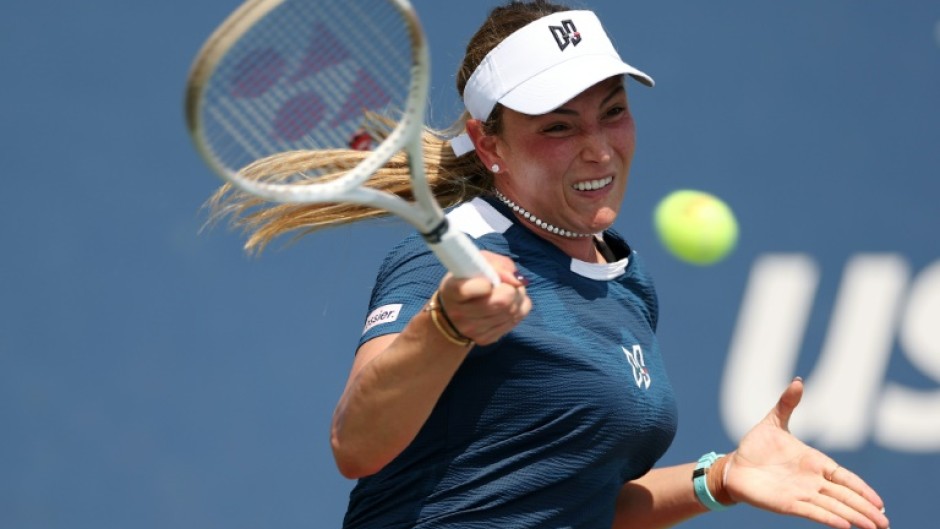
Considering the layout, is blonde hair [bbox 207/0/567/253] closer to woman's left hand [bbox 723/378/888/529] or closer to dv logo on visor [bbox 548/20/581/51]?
dv logo on visor [bbox 548/20/581/51]

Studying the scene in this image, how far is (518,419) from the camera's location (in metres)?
2.21

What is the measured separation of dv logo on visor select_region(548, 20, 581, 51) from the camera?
2414 mm

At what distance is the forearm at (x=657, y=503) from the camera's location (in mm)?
2604

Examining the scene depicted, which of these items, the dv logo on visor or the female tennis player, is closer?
the female tennis player

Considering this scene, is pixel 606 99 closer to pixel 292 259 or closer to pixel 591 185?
pixel 591 185

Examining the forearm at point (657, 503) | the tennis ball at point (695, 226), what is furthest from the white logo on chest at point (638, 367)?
the tennis ball at point (695, 226)

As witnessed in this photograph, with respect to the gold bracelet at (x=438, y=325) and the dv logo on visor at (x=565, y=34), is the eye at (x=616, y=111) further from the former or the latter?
the gold bracelet at (x=438, y=325)

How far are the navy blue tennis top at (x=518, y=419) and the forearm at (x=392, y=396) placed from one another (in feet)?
0.51

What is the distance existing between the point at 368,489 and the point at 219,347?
1726 mm

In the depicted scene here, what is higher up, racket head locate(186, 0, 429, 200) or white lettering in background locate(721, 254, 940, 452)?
racket head locate(186, 0, 429, 200)

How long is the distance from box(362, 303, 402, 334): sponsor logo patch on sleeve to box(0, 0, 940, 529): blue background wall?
1.74 m

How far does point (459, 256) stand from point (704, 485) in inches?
37.2

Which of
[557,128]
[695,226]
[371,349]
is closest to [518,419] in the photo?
[371,349]

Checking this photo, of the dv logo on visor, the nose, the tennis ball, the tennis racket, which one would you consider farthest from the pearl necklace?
the tennis ball
